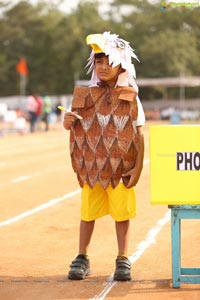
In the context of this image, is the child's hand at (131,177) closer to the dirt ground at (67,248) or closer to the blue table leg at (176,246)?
the blue table leg at (176,246)

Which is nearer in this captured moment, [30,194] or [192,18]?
[30,194]

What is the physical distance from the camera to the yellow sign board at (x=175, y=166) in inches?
276

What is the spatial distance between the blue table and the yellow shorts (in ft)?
1.77

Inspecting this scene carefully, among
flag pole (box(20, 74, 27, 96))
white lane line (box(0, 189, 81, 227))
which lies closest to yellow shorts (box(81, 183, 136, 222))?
white lane line (box(0, 189, 81, 227))

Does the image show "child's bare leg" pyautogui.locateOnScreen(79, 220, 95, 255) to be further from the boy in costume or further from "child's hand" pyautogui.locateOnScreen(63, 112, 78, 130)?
"child's hand" pyautogui.locateOnScreen(63, 112, 78, 130)

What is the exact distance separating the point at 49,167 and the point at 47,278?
13.0 metres

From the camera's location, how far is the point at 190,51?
8644 centimetres

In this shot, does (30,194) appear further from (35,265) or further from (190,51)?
(190,51)

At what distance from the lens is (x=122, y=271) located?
7.43 metres

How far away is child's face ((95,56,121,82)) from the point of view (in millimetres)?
7559

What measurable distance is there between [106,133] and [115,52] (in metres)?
0.67

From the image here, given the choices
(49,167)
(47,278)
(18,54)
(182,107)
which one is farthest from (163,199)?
(18,54)

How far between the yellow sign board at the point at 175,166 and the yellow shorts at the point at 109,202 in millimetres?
542

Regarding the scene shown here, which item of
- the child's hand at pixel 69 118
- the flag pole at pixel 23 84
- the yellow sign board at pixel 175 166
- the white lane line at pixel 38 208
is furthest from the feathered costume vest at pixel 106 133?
the flag pole at pixel 23 84
